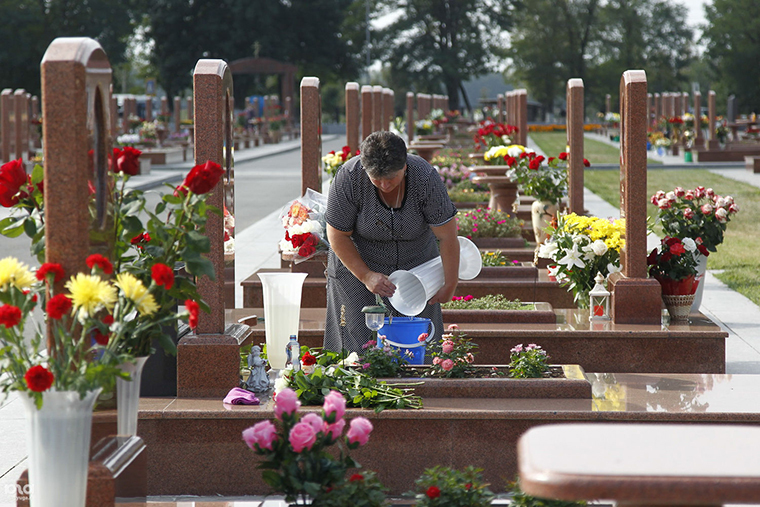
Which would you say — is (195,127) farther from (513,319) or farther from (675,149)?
(675,149)

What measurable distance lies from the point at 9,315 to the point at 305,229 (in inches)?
124

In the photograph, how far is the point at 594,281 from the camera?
684 centimetres

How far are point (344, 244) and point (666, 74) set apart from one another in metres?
81.7

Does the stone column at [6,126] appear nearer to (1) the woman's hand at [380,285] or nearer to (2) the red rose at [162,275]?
(1) the woman's hand at [380,285]

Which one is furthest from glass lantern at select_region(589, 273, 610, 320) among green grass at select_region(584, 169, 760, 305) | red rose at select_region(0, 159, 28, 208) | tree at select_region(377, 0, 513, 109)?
tree at select_region(377, 0, 513, 109)

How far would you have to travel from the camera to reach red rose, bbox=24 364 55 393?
2.78m

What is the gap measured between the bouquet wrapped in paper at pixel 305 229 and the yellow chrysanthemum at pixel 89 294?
2.98 meters

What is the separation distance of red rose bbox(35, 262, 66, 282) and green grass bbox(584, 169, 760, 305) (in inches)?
292

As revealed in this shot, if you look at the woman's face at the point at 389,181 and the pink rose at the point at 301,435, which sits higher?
the woman's face at the point at 389,181

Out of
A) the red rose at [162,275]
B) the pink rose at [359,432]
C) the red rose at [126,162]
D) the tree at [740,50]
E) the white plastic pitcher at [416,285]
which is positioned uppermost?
the tree at [740,50]

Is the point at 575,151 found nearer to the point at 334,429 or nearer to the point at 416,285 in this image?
the point at 416,285

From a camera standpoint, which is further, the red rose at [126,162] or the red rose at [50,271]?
the red rose at [126,162]

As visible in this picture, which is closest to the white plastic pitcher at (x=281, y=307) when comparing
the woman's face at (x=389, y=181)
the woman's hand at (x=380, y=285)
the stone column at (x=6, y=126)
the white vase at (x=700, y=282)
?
the woman's hand at (x=380, y=285)

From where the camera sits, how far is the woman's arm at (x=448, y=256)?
4.92 metres
